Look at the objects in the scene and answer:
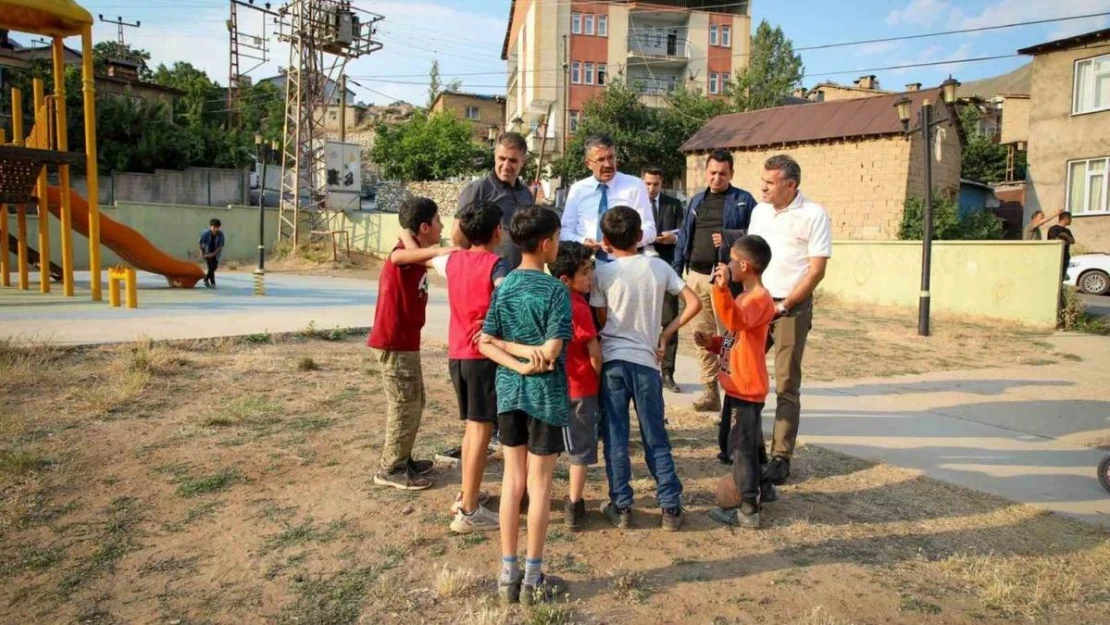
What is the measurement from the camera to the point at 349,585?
9.96 ft

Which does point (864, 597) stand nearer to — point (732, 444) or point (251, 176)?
point (732, 444)

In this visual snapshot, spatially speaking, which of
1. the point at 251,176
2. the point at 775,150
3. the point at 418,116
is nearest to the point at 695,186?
the point at 775,150

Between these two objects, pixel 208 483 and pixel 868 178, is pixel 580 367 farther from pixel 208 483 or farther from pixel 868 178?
pixel 868 178

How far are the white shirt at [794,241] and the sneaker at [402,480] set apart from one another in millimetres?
2313

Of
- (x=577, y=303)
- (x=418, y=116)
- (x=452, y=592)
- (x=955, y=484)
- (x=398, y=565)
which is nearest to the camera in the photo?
(x=452, y=592)

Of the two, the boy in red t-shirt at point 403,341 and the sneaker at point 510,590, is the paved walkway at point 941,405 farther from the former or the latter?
the sneaker at point 510,590

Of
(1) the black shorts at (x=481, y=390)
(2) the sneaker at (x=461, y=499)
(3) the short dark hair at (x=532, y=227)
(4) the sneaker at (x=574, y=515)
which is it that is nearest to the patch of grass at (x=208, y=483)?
(2) the sneaker at (x=461, y=499)

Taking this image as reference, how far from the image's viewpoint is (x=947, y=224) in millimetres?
21031

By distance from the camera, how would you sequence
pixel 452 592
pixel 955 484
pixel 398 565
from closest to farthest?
pixel 452 592, pixel 398 565, pixel 955 484

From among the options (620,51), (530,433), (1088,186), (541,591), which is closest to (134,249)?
(530,433)

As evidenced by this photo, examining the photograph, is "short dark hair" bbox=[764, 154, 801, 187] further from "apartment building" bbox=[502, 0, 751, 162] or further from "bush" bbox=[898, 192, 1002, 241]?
"apartment building" bbox=[502, 0, 751, 162]

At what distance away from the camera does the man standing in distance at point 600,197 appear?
4.75 meters

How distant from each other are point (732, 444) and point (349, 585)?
1946 mm

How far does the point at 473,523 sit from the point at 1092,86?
90.5 feet
